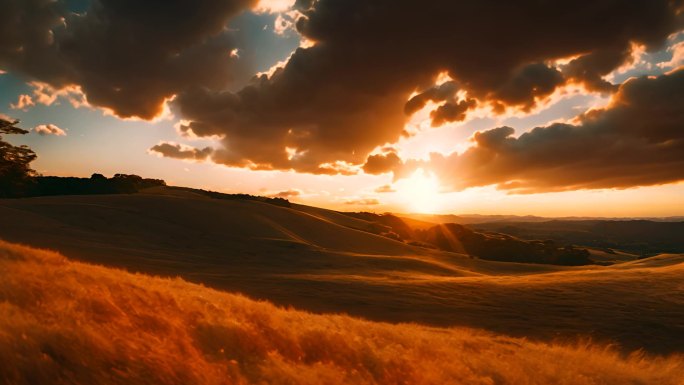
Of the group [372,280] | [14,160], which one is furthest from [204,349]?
[14,160]

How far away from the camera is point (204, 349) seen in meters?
5.79

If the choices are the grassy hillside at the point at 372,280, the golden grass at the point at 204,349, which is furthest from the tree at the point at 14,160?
the golden grass at the point at 204,349

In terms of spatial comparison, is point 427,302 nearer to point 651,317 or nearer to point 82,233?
point 651,317

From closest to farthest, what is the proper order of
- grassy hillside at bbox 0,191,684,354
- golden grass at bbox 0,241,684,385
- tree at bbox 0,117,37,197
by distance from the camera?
golden grass at bbox 0,241,684,385, grassy hillside at bbox 0,191,684,354, tree at bbox 0,117,37,197

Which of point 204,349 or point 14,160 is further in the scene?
point 14,160

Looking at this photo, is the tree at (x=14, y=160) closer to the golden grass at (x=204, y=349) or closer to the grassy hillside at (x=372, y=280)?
the grassy hillside at (x=372, y=280)

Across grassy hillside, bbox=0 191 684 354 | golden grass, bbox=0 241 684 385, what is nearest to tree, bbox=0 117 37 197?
grassy hillside, bbox=0 191 684 354

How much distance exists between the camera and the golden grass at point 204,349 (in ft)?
13.8

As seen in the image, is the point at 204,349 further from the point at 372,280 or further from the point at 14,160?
the point at 14,160

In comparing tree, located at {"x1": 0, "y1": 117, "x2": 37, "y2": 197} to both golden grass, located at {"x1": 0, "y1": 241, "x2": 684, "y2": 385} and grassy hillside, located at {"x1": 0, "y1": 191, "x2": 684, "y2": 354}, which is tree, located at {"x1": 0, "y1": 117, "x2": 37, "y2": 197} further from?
golden grass, located at {"x1": 0, "y1": 241, "x2": 684, "y2": 385}

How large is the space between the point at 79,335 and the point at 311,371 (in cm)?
260

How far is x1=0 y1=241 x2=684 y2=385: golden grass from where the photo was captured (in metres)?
4.21

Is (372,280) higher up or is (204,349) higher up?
(204,349)

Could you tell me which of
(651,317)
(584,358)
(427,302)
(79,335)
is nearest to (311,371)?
(79,335)
